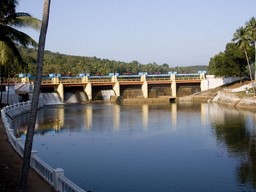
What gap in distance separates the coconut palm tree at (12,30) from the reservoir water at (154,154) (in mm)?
8334

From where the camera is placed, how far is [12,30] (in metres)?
35.8

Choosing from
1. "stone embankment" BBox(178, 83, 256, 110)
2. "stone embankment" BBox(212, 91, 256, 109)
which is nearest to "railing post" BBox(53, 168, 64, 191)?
"stone embankment" BBox(178, 83, 256, 110)

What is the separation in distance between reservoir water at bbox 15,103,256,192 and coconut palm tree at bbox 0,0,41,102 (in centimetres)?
833

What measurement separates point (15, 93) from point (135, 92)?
40856 millimetres

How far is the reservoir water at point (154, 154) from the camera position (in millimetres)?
20234

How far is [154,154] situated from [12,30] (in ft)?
63.7

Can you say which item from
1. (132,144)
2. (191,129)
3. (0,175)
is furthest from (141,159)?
(191,129)

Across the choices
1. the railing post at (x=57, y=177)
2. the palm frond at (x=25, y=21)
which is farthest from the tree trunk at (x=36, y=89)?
the palm frond at (x=25, y=21)

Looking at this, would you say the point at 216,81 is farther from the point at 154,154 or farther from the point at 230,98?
the point at 154,154

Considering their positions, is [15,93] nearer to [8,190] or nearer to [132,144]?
[132,144]

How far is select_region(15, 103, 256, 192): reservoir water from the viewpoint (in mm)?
20234

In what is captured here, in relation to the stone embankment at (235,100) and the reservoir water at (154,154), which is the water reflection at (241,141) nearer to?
the reservoir water at (154,154)

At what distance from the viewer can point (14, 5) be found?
117ft

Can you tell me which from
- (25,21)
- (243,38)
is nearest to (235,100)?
(243,38)
